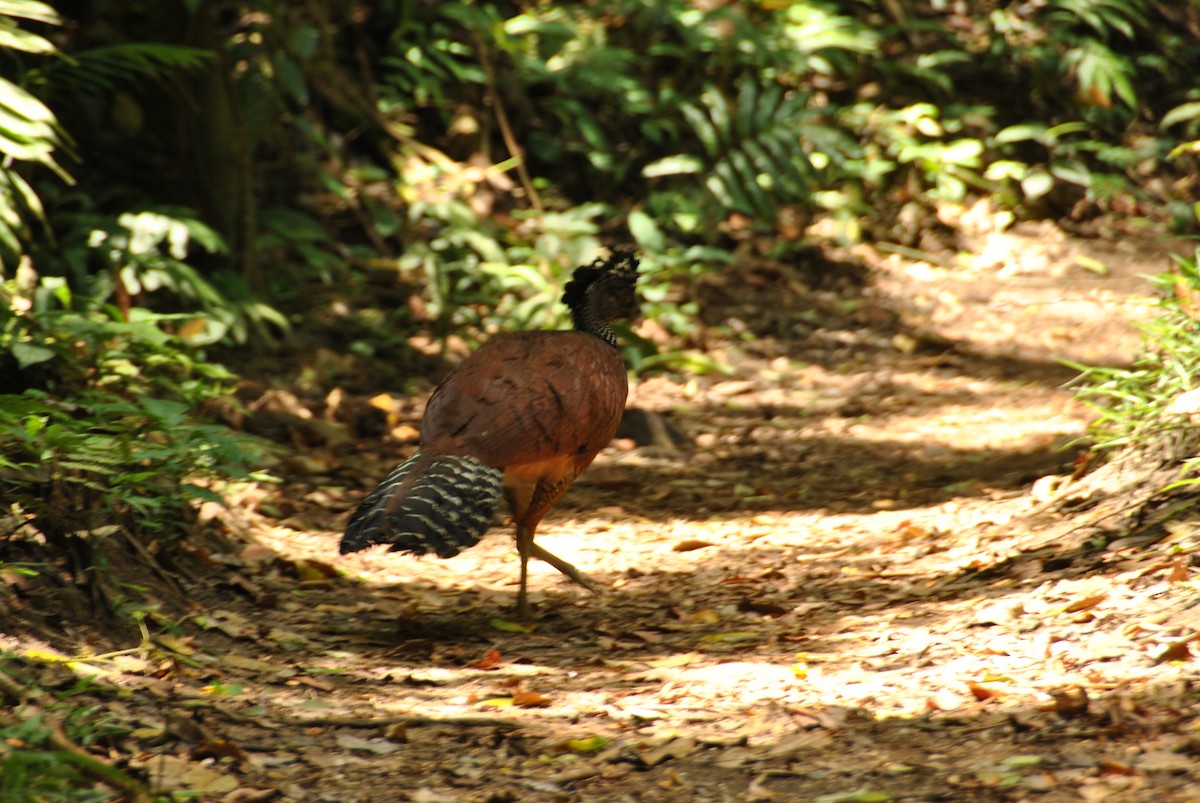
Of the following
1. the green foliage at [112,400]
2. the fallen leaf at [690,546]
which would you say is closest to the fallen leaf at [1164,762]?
the fallen leaf at [690,546]

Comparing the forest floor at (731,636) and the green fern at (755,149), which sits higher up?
the green fern at (755,149)

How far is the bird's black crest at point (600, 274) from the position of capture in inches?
234

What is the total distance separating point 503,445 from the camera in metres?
4.70

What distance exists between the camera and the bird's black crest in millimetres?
5949

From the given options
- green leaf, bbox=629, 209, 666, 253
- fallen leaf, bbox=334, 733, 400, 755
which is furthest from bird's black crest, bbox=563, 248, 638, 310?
green leaf, bbox=629, 209, 666, 253

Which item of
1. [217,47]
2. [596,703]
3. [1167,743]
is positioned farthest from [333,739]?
[217,47]

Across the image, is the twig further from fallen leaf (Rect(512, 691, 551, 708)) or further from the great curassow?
the great curassow

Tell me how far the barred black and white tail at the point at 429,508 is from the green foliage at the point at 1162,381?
261cm

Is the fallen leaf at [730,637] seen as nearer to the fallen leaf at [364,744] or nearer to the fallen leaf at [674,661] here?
the fallen leaf at [674,661]

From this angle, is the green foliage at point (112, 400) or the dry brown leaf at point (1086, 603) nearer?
the dry brown leaf at point (1086, 603)

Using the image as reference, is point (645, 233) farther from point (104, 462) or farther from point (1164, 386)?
point (104, 462)

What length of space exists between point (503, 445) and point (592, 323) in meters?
1.41

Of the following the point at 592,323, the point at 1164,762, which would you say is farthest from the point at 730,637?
the point at 592,323

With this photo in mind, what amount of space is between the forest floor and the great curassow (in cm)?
51
